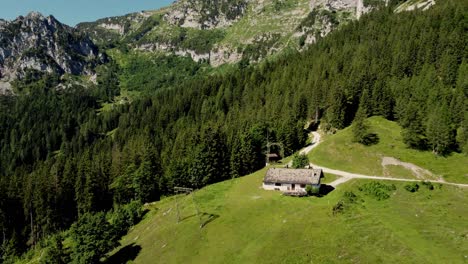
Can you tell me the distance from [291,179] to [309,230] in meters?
21.4

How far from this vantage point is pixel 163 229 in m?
78.8

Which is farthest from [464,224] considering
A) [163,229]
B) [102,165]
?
[102,165]

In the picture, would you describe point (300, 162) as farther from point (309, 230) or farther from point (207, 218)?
point (309, 230)

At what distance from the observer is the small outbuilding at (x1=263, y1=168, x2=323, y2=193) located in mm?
81881

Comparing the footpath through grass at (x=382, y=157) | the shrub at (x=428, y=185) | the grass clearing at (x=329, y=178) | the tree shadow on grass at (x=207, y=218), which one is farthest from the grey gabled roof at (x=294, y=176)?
the shrub at (x=428, y=185)

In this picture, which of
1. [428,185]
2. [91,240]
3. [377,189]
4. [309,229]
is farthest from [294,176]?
[91,240]

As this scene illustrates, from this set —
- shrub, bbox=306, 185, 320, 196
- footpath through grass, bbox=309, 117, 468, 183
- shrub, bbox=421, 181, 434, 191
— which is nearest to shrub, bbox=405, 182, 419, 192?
shrub, bbox=421, 181, 434, 191

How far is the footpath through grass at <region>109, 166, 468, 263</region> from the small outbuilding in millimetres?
2672

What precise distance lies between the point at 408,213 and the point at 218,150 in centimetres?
5630

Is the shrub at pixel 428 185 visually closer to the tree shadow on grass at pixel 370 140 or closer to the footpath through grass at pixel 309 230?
the footpath through grass at pixel 309 230

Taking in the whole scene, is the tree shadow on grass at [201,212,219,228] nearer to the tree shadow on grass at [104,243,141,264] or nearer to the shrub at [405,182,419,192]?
the tree shadow on grass at [104,243,141,264]

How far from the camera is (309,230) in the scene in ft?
208

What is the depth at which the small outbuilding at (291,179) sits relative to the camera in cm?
8188

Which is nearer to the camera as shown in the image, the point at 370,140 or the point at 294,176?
the point at 294,176
